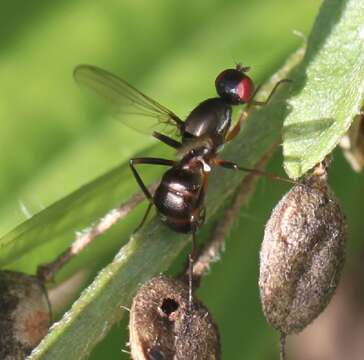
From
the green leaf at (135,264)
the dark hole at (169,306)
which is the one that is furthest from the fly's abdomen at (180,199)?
the dark hole at (169,306)

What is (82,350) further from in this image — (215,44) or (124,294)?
(215,44)

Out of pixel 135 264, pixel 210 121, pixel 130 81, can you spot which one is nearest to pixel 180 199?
pixel 135 264

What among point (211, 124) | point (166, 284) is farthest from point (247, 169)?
point (166, 284)

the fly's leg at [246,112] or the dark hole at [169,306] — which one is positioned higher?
the dark hole at [169,306]

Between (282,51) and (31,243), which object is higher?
(31,243)

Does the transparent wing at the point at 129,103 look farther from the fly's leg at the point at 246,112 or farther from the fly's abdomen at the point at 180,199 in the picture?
the fly's abdomen at the point at 180,199

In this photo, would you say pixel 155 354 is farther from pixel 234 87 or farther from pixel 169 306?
pixel 234 87
